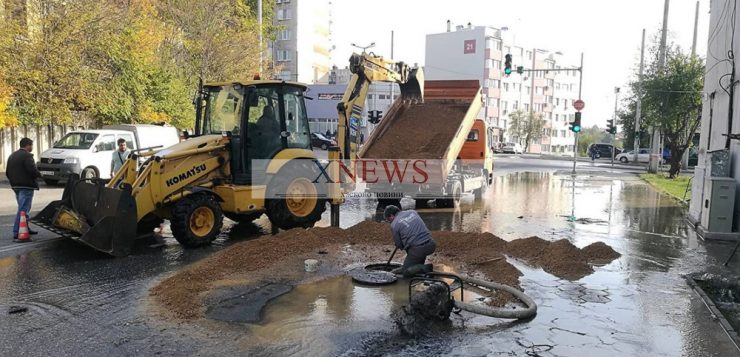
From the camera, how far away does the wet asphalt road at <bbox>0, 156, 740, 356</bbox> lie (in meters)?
5.21

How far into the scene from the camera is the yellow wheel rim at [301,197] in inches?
420

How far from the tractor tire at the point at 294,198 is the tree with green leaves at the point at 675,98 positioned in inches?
855

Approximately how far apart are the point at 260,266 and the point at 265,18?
3611cm

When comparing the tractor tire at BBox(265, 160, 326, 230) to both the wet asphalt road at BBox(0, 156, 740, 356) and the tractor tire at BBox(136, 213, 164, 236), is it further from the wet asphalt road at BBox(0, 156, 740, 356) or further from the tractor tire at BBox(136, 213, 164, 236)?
the tractor tire at BBox(136, 213, 164, 236)

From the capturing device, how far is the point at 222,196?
9.83 meters

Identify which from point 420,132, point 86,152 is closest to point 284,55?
point 86,152

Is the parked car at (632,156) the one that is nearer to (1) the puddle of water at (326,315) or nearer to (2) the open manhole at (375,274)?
(2) the open manhole at (375,274)

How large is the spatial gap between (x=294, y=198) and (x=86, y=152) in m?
10.8

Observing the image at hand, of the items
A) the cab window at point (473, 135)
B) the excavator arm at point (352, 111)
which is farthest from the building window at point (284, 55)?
the excavator arm at point (352, 111)

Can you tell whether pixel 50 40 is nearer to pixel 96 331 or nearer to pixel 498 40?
pixel 96 331

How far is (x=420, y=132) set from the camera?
14.6 metres

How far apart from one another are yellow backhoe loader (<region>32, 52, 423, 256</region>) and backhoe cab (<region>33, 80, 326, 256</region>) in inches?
0.7

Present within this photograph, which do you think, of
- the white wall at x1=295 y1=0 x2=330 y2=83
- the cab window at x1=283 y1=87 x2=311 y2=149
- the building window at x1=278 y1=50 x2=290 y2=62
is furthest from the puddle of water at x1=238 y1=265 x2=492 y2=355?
the building window at x1=278 y1=50 x2=290 y2=62

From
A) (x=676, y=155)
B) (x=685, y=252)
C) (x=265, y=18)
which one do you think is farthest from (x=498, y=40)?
(x=685, y=252)
